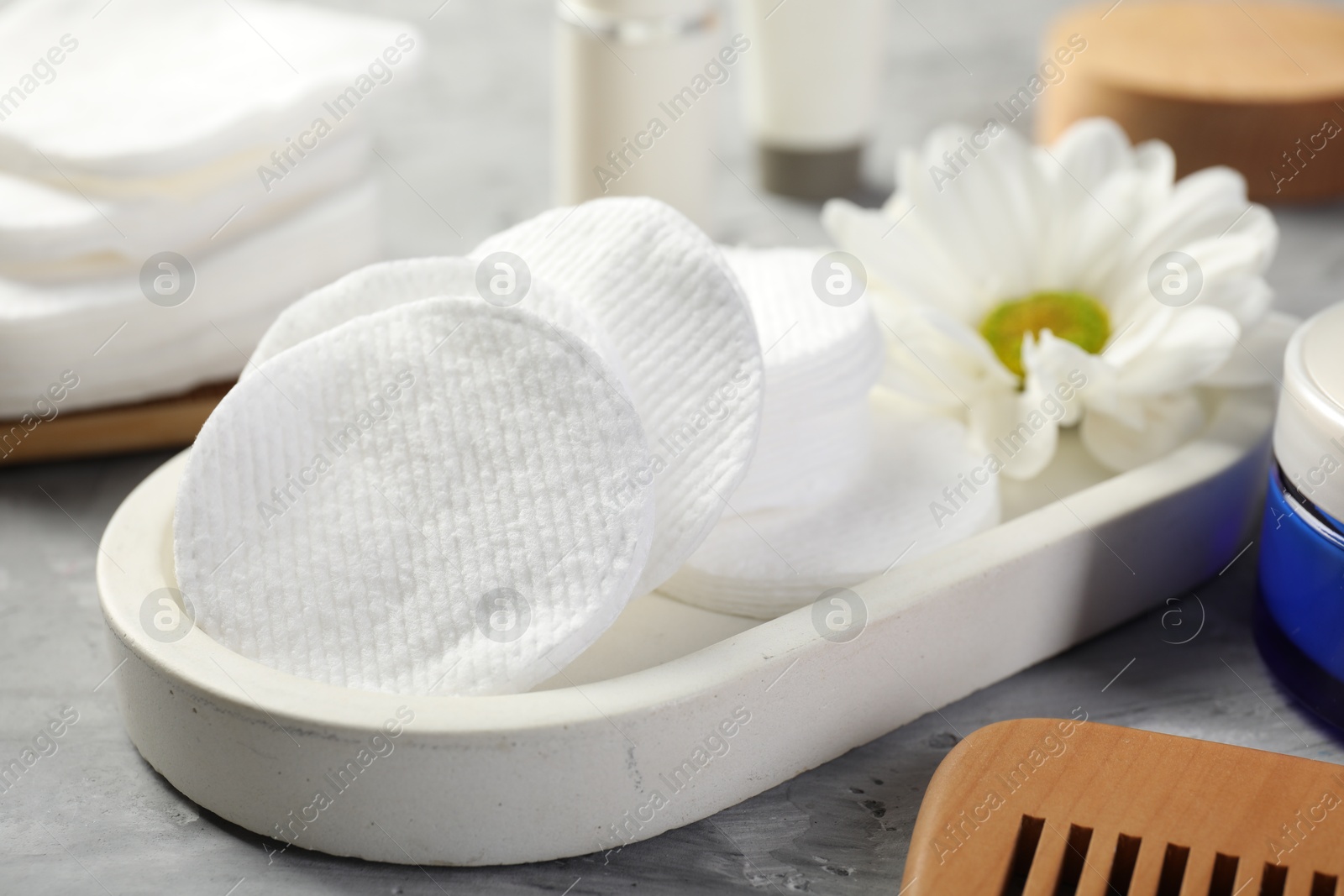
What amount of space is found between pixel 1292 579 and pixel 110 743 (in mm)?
542

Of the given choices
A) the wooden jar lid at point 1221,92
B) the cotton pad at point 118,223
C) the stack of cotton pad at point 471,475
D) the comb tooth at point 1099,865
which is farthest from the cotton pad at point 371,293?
Result: the wooden jar lid at point 1221,92

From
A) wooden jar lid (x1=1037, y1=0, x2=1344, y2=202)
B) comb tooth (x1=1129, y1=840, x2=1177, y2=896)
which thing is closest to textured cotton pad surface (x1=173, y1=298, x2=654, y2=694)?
comb tooth (x1=1129, y1=840, x2=1177, y2=896)

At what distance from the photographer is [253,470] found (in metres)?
0.57

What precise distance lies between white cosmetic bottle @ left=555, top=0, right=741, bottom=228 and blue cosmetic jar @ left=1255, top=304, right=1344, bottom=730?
0.52 m

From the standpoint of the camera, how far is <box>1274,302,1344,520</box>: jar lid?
58 centimetres

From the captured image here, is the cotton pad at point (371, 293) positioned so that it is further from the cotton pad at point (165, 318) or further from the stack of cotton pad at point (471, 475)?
the cotton pad at point (165, 318)

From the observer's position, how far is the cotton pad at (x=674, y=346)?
568mm

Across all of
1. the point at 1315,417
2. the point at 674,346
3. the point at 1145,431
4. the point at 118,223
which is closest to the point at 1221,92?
the point at 1145,431

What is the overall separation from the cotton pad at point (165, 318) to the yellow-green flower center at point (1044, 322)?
44 centimetres

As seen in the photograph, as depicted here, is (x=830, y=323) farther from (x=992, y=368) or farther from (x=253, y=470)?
(x=253, y=470)

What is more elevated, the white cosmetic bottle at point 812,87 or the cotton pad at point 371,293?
the cotton pad at point 371,293

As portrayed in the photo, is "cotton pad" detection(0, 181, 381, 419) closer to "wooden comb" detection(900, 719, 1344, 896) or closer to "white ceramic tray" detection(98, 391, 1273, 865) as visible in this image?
"white ceramic tray" detection(98, 391, 1273, 865)

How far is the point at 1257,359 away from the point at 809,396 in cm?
28

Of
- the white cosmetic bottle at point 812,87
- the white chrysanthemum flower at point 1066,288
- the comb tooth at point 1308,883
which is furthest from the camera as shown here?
the white cosmetic bottle at point 812,87
